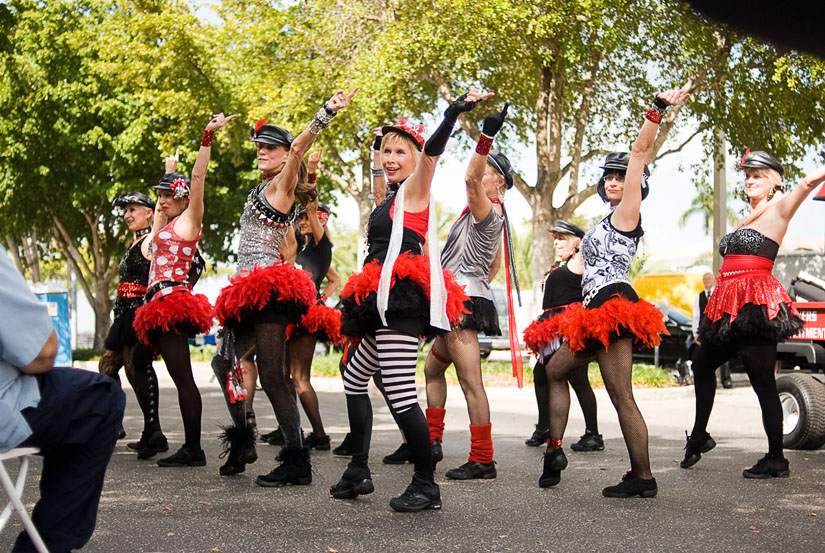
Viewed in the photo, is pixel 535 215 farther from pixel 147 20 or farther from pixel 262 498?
pixel 262 498

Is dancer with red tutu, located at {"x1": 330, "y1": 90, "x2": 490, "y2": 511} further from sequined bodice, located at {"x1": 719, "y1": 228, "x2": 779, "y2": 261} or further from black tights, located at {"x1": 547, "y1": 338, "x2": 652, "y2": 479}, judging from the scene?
sequined bodice, located at {"x1": 719, "y1": 228, "x2": 779, "y2": 261}

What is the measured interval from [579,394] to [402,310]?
304 cm

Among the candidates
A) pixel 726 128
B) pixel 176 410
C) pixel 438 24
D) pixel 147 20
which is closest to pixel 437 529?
pixel 176 410

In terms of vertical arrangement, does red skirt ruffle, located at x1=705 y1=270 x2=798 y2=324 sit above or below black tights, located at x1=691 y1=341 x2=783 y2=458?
above

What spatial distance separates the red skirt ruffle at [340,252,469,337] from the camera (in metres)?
4.77

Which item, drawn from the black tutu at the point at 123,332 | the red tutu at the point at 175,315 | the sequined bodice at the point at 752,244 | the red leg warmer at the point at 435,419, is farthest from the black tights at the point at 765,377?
the black tutu at the point at 123,332

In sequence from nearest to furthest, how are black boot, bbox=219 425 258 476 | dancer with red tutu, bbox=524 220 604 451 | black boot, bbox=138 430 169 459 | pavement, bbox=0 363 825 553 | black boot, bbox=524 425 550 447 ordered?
1. pavement, bbox=0 363 825 553
2. black boot, bbox=219 425 258 476
3. black boot, bbox=138 430 169 459
4. dancer with red tutu, bbox=524 220 604 451
5. black boot, bbox=524 425 550 447

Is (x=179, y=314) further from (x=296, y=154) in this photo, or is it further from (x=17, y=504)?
(x=17, y=504)

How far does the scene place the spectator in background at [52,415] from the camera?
271cm

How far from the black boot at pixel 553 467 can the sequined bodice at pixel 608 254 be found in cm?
97

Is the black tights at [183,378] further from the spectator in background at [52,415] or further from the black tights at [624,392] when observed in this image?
Answer: the spectator in background at [52,415]

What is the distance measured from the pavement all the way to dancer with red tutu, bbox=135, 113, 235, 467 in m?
0.31

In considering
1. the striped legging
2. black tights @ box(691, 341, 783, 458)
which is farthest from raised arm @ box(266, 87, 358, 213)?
black tights @ box(691, 341, 783, 458)

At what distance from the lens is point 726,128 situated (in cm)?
1986
